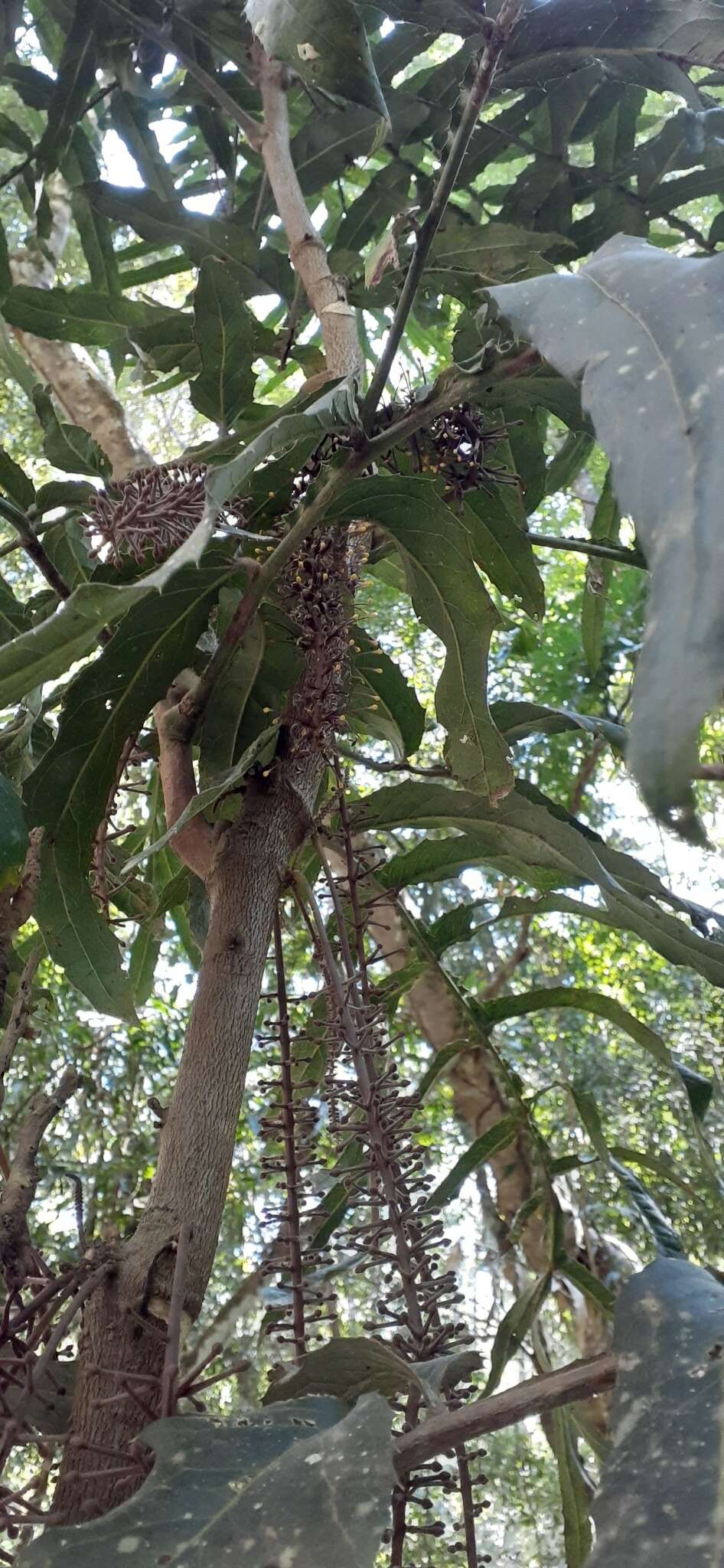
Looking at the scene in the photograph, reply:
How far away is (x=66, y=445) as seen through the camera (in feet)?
1.76

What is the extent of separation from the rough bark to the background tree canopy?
→ 0.11 meters

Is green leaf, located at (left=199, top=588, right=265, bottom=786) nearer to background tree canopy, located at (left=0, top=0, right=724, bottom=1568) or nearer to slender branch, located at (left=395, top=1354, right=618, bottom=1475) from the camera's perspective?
background tree canopy, located at (left=0, top=0, right=724, bottom=1568)

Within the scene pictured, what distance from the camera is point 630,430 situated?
25cm

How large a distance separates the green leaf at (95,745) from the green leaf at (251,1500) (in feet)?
0.78

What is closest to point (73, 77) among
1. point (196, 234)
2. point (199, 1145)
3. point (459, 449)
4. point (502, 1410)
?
point (196, 234)

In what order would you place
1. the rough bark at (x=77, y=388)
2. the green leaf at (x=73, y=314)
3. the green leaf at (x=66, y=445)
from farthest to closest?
1. the rough bark at (x=77, y=388)
2. the green leaf at (x=73, y=314)
3. the green leaf at (x=66, y=445)

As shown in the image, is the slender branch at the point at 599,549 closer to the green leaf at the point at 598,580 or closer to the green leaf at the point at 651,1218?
the green leaf at the point at 598,580

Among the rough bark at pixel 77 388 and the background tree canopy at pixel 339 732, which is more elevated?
the rough bark at pixel 77 388

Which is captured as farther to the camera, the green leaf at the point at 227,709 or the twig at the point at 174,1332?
the green leaf at the point at 227,709

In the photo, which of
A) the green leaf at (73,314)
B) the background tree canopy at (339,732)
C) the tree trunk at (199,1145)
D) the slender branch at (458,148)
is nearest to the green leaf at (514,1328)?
the background tree canopy at (339,732)

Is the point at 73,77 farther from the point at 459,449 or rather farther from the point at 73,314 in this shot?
the point at 459,449

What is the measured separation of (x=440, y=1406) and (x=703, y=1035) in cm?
110

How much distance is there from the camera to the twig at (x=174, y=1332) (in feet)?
0.92

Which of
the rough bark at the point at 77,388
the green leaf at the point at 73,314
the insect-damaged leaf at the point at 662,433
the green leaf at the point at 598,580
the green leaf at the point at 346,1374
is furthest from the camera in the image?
the rough bark at the point at 77,388
